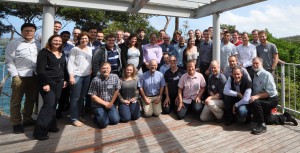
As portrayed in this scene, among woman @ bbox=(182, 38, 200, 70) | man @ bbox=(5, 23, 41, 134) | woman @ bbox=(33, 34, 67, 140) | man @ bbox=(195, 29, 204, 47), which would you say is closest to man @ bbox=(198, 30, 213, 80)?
woman @ bbox=(182, 38, 200, 70)

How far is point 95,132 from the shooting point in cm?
394

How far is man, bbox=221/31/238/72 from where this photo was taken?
5.19 m

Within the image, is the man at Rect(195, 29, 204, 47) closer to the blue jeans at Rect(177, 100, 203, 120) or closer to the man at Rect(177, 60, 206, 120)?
the man at Rect(177, 60, 206, 120)

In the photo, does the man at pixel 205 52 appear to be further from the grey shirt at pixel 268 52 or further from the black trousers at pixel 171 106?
the grey shirt at pixel 268 52

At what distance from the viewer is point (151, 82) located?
15.9 feet

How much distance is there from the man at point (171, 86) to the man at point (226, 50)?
0.98m

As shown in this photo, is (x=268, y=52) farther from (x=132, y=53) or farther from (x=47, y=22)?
(x=47, y=22)

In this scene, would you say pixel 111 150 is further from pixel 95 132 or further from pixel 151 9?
pixel 151 9

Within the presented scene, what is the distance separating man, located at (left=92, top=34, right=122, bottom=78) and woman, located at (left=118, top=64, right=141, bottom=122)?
0.22m

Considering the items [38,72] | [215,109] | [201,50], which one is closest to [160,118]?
[215,109]

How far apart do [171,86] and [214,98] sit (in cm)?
92

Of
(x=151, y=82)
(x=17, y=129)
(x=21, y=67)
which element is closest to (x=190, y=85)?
(x=151, y=82)

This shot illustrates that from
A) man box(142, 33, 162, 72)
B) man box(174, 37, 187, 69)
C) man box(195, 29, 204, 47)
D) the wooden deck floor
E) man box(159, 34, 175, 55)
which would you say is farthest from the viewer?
man box(195, 29, 204, 47)

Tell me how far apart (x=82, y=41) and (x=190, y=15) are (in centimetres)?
254
